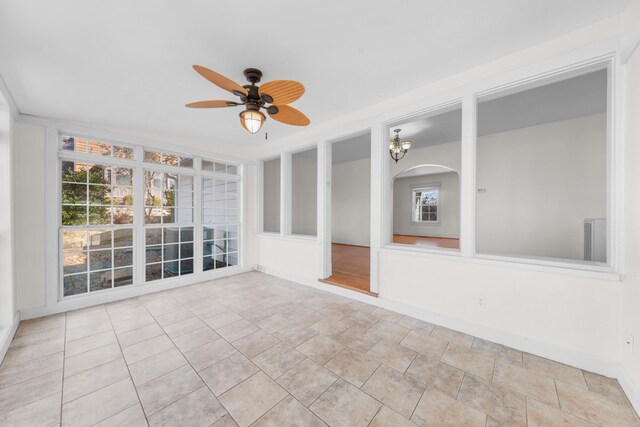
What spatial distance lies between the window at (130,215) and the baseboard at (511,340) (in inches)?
127

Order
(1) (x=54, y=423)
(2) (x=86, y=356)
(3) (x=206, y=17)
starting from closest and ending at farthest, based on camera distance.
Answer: (1) (x=54, y=423) < (3) (x=206, y=17) < (2) (x=86, y=356)

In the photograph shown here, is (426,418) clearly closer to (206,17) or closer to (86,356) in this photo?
(86,356)

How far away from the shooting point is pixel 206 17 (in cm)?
176

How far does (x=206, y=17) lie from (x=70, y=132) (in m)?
3.14

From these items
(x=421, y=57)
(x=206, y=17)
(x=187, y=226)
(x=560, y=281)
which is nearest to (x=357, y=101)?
(x=421, y=57)

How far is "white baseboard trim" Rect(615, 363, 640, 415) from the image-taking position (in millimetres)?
1572

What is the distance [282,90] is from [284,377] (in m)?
2.33

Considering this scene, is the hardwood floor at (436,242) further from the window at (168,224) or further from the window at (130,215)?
the window at (168,224)

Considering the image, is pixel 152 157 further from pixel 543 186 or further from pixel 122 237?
pixel 543 186

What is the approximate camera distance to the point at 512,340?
7.54 feet

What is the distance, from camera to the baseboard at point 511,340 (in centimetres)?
193

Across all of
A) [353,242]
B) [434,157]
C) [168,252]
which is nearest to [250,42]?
[168,252]

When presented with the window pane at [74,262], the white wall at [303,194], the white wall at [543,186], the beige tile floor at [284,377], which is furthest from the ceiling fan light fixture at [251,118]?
the white wall at [303,194]

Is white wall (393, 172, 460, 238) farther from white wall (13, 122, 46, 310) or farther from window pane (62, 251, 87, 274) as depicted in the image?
white wall (13, 122, 46, 310)
